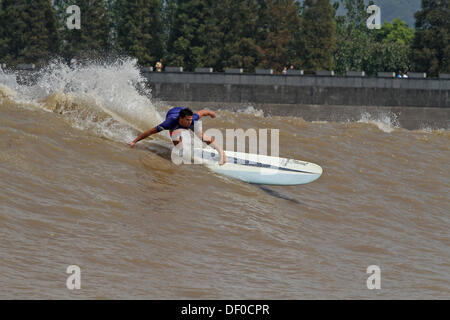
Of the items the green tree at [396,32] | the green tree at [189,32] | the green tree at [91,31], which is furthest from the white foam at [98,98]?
the green tree at [396,32]

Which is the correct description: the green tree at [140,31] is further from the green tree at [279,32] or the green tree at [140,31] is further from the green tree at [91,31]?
Result: the green tree at [279,32]

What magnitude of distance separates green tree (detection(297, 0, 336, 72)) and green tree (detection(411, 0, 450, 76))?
297 inches

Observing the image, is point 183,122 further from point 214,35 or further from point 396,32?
point 396,32

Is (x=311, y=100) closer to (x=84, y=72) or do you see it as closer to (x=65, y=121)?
(x=84, y=72)

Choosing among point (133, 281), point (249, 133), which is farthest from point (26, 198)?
point (249, 133)

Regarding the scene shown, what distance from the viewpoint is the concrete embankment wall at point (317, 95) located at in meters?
42.8

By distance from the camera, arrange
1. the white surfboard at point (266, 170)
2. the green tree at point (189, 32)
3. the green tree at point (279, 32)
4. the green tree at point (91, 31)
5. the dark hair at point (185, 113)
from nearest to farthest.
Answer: the dark hair at point (185, 113)
the white surfboard at point (266, 170)
the green tree at point (279, 32)
the green tree at point (189, 32)
the green tree at point (91, 31)

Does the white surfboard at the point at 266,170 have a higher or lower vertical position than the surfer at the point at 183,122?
lower

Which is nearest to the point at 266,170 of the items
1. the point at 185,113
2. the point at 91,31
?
the point at 185,113

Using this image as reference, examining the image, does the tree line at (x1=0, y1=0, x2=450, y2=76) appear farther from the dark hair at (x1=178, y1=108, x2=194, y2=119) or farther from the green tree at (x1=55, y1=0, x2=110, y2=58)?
the dark hair at (x1=178, y1=108, x2=194, y2=119)

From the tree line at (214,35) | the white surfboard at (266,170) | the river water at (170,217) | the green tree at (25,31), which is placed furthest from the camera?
the green tree at (25,31)

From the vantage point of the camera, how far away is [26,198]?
37.7 feet

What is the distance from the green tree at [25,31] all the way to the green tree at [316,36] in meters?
21.9
